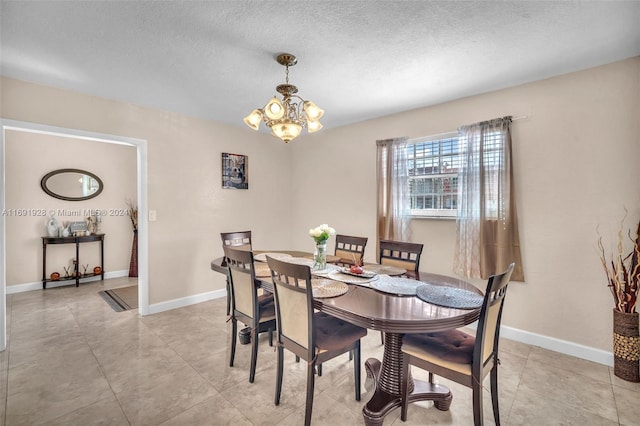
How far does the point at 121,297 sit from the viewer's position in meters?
4.15

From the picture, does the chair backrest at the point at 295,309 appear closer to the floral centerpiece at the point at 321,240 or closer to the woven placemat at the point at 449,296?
the floral centerpiece at the point at 321,240

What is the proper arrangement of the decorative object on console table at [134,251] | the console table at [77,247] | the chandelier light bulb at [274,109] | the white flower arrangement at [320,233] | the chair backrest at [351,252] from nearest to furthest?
the chandelier light bulb at [274,109] → the white flower arrangement at [320,233] → the chair backrest at [351,252] → the console table at [77,247] → the decorative object on console table at [134,251]

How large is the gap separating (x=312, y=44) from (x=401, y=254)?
6.35 ft

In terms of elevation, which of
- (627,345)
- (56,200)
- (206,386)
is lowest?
(206,386)

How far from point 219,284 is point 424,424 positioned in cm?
324

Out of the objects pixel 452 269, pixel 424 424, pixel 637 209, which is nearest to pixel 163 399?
pixel 424 424

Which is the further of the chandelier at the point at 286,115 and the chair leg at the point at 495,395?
the chandelier at the point at 286,115

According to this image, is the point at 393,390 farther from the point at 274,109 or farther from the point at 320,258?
the point at 274,109

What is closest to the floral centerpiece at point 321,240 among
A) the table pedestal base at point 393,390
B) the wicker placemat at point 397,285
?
the wicker placemat at point 397,285

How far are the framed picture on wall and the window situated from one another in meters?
2.42

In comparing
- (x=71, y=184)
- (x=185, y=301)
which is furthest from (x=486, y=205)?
(x=71, y=184)

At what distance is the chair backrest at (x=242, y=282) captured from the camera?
6.88 feet

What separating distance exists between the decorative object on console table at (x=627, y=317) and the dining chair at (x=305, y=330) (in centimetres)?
199

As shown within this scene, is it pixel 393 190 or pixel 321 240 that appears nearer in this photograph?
pixel 321 240
